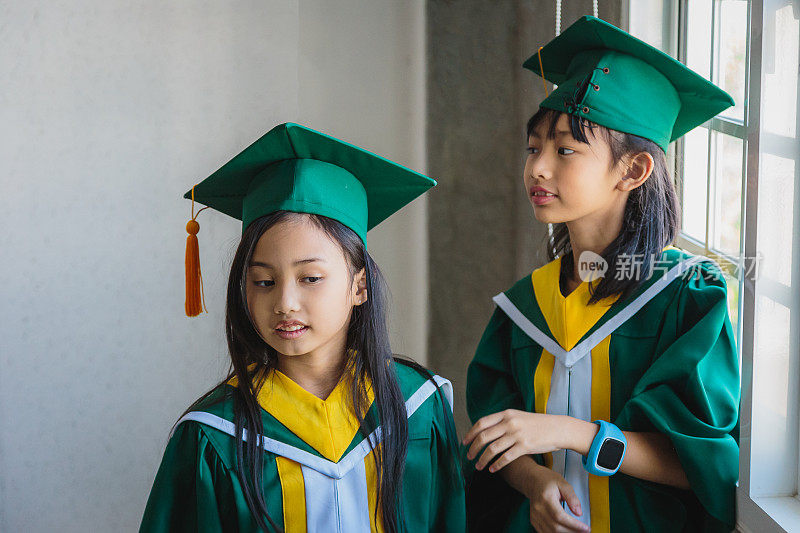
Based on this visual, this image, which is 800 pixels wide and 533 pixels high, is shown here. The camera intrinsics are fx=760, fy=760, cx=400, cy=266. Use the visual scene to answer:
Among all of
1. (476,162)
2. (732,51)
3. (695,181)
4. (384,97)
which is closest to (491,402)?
(695,181)

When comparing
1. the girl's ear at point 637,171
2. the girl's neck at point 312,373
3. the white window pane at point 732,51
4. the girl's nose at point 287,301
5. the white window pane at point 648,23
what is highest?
the white window pane at point 648,23

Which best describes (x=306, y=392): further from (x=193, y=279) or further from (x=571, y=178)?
(x=571, y=178)

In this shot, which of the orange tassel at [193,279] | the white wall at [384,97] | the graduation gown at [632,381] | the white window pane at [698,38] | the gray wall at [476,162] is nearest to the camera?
the graduation gown at [632,381]

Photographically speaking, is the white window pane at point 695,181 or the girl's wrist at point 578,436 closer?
the girl's wrist at point 578,436

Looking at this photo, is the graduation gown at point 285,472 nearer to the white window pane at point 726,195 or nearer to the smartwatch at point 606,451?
the smartwatch at point 606,451

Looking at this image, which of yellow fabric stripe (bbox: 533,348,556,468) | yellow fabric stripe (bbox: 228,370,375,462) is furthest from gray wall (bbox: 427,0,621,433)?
yellow fabric stripe (bbox: 228,370,375,462)

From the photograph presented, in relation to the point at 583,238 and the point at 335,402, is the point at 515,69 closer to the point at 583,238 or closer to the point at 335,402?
the point at 583,238

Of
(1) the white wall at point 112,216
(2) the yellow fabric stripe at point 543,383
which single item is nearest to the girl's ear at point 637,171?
(2) the yellow fabric stripe at point 543,383

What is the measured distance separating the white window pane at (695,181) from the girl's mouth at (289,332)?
3.29 ft

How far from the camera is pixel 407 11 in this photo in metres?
2.54

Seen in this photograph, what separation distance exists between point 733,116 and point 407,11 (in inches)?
51.0

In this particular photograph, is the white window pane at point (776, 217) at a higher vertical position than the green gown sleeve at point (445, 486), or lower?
higher

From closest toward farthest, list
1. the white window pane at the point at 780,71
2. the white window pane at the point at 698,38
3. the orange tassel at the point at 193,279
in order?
the white window pane at the point at 780,71 → the orange tassel at the point at 193,279 → the white window pane at the point at 698,38

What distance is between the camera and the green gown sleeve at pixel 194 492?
1.23m
